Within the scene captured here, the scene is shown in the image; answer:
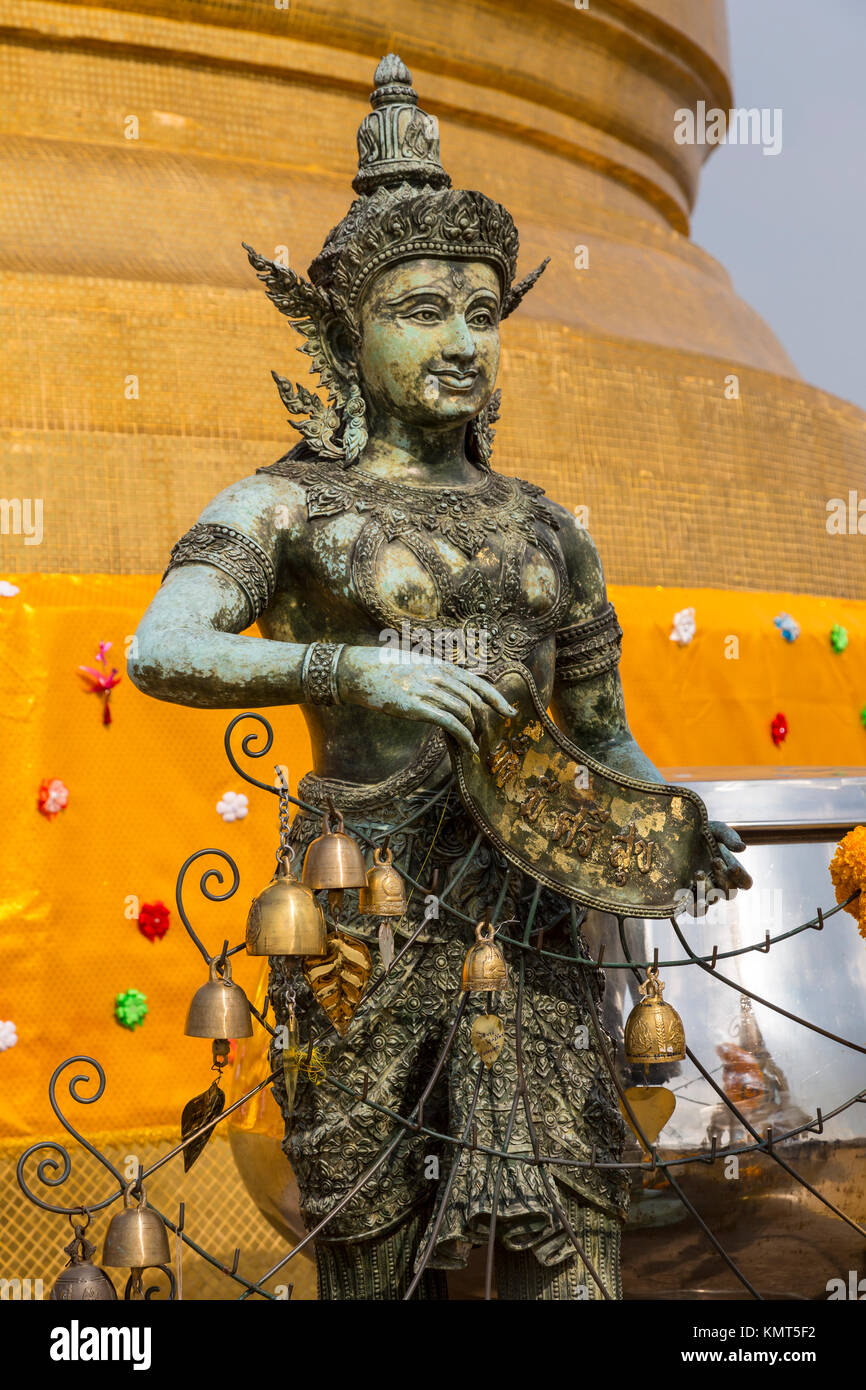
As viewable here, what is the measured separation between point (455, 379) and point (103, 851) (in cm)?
211

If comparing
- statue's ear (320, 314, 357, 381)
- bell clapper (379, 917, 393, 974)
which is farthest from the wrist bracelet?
statue's ear (320, 314, 357, 381)

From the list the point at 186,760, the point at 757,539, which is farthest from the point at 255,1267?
the point at 757,539

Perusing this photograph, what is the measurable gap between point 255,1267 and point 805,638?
98.3 inches

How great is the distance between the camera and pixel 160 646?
259cm

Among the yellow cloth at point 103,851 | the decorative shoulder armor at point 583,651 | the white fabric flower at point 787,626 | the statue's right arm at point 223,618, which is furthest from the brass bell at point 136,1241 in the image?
the white fabric flower at point 787,626

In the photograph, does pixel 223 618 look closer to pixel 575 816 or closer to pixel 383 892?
pixel 383 892

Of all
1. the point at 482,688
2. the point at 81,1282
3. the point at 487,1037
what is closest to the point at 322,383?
the point at 482,688

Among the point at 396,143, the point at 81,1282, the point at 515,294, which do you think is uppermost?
the point at 396,143

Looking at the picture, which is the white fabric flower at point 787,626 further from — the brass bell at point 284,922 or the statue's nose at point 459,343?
the brass bell at point 284,922

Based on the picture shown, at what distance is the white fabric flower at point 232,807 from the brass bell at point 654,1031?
2.02m

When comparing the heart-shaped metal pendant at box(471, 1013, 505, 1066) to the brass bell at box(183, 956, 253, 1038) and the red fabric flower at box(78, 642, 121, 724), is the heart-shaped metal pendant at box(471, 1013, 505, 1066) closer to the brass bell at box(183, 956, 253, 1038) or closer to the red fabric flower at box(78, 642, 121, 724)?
the brass bell at box(183, 956, 253, 1038)

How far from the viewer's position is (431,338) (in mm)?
2869

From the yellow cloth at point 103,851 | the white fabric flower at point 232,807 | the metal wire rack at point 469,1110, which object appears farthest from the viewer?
the white fabric flower at point 232,807

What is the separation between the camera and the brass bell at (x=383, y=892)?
8.66 ft
